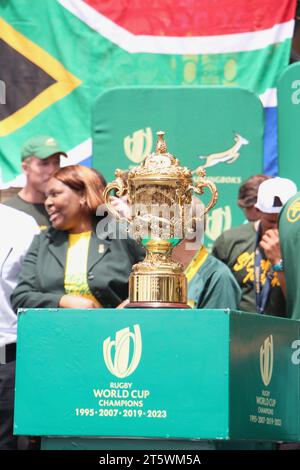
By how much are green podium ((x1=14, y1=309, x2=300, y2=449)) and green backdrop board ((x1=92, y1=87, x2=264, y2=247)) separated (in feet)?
12.0

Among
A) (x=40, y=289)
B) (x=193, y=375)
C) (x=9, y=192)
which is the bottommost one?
(x=193, y=375)

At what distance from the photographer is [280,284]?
6.78 meters

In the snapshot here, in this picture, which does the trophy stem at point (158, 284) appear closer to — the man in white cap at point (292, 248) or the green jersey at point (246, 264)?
the man in white cap at point (292, 248)

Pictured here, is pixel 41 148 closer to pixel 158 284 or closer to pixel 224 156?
pixel 224 156

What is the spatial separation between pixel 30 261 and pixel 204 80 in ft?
10.5

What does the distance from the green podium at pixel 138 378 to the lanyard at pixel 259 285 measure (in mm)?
2021

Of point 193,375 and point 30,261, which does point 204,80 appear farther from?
point 193,375

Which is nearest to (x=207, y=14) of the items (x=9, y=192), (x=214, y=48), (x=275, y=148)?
(x=214, y=48)

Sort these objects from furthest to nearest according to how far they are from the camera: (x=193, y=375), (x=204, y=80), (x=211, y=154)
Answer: (x=204, y=80)
(x=211, y=154)
(x=193, y=375)

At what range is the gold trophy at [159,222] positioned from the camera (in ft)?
17.1

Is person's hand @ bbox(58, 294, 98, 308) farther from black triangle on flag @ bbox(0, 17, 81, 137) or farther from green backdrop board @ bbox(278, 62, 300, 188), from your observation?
black triangle on flag @ bbox(0, 17, 81, 137)

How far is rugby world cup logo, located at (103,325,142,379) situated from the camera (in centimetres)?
482

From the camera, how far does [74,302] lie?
245 inches

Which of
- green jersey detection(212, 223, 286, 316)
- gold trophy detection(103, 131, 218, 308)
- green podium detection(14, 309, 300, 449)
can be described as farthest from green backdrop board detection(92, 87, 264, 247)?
A: green podium detection(14, 309, 300, 449)
